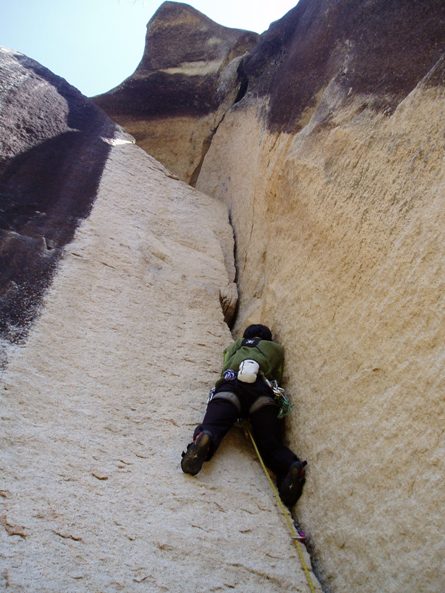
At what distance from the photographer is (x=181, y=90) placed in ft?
29.3

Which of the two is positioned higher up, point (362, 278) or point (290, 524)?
point (362, 278)

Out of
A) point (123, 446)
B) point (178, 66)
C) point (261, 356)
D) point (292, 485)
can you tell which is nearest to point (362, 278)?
point (261, 356)

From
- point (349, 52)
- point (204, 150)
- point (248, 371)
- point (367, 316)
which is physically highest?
point (349, 52)

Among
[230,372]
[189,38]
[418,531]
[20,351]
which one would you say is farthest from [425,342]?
[189,38]

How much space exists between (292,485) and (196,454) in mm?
658

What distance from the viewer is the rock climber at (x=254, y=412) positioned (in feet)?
11.9

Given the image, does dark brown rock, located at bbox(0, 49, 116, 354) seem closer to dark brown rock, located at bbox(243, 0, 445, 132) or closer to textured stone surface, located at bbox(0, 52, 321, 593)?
textured stone surface, located at bbox(0, 52, 321, 593)

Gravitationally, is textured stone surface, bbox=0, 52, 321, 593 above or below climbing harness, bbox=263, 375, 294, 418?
below

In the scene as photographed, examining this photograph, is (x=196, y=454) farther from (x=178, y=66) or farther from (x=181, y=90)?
(x=178, y=66)

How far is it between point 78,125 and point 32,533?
4.80 meters

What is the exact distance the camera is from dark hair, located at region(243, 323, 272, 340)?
181 inches

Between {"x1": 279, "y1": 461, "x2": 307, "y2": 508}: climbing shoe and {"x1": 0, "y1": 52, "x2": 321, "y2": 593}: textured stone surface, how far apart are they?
0.15 meters

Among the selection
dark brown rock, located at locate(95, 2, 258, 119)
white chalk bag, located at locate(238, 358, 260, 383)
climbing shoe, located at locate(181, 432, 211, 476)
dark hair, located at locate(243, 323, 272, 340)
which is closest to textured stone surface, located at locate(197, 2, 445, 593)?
dark hair, located at locate(243, 323, 272, 340)

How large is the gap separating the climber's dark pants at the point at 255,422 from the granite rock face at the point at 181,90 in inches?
212
